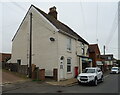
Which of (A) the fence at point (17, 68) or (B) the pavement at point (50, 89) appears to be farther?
(A) the fence at point (17, 68)

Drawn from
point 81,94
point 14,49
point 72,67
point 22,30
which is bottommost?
point 81,94

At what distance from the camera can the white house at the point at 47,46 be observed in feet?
75.7

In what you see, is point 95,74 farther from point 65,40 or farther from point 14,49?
point 14,49

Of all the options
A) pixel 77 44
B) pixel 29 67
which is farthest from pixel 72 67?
pixel 29 67

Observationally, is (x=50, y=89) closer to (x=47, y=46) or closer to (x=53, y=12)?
(x=47, y=46)

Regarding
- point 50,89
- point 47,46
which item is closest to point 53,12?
point 47,46

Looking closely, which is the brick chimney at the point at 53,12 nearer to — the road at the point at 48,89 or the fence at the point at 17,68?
the fence at the point at 17,68

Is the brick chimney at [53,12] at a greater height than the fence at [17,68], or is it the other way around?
the brick chimney at [53,12]

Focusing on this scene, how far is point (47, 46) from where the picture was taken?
2370 cm

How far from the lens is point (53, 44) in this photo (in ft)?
75.8

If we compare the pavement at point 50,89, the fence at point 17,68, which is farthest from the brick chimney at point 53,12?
the pavement at point 50,89

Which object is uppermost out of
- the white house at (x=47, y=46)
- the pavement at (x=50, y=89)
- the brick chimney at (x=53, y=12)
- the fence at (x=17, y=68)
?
the brick chimney at (x=53, y=12)

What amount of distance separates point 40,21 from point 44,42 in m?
2.84

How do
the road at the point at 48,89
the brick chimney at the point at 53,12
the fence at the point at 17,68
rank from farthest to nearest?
1. the brick chimney at the point at 53,12
2. the fence at the point at 17,68
3. the road at the point at 48,89
